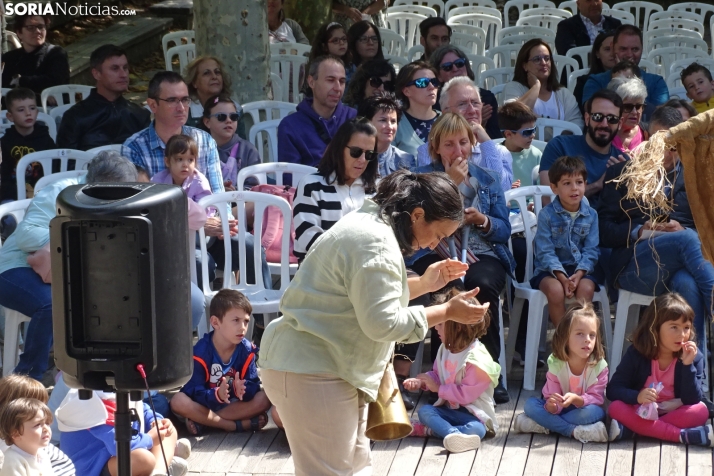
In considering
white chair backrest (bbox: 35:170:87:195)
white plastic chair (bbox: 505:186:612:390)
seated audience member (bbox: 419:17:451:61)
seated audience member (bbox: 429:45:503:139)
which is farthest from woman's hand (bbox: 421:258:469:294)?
seated audience member (bbox: 419:17:451:61)

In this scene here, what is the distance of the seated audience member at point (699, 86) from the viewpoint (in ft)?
25.5

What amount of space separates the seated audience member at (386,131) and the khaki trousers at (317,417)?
8.91ft

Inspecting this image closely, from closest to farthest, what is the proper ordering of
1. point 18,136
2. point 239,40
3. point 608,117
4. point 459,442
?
point 459,442 < point 608,117 < point 18,136 < point 239,40

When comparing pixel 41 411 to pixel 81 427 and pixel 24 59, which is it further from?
pixel 24 59

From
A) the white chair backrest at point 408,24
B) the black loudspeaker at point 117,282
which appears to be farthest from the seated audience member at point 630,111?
the white chair backrest at point 408,24

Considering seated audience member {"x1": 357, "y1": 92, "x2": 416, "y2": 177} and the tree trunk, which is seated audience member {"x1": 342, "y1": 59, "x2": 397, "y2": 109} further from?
the tree trunk

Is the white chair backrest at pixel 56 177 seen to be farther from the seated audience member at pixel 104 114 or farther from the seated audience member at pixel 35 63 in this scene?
the seated audience member at pixel 35 63

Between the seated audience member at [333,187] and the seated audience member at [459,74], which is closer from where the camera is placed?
the seated audience member at [333,187]

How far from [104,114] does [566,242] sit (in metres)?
3.26

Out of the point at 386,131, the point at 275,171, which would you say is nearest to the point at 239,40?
the point at 275,171

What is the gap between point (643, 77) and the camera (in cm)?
780

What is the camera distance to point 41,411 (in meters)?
3.78

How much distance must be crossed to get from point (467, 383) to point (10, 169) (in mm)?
3630

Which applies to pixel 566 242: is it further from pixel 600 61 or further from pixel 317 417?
pixel 600 61
